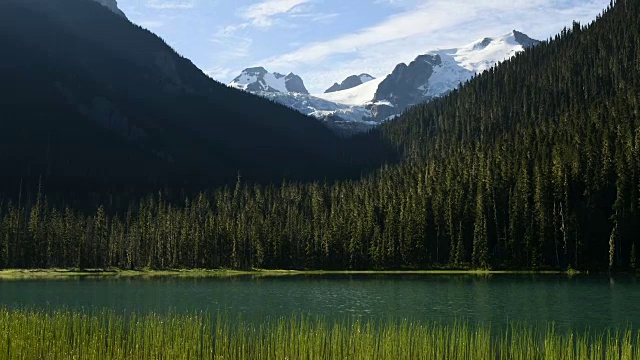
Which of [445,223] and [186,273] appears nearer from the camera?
[445,223]

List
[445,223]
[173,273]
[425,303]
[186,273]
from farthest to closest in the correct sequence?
[173,273] → [186,273] → [445,223] → [425,303]

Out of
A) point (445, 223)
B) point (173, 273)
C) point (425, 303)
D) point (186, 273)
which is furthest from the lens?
point (173, 273)

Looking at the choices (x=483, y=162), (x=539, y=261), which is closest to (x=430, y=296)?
(x=539, y=261)

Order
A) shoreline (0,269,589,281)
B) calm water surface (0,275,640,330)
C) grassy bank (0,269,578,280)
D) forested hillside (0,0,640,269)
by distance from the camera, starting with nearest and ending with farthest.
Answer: calm water surface (0,275,640,330)
forested hillside (0,0,640,269)
shoreline (0,269,589,281)
grassy bank (0,269,578,280)

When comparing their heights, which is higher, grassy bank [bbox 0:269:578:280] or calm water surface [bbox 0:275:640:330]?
calm water surface [bbox 0:275:640:330]

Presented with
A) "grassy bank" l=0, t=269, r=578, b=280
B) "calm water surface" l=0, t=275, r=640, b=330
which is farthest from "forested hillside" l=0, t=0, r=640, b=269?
"calm water surface" l=0, t=275, r=640, b=330

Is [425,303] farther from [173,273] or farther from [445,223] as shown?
[173,273]

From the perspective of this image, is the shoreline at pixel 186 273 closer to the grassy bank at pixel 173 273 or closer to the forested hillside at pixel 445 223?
the grassy bank at pixel 173 273

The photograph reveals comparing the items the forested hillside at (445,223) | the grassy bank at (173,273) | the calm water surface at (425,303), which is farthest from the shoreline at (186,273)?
the calm water surface at (425,303)

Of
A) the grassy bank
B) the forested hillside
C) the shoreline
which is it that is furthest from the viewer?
the grassy bank

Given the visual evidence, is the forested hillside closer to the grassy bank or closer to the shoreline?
the shoreline

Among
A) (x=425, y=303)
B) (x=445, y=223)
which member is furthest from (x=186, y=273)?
(x=425, y=303)

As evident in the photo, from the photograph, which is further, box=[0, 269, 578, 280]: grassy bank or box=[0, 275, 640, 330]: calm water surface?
box=[0, 269, 578, 280]: grassy bank

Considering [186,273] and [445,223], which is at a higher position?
[445,223]
